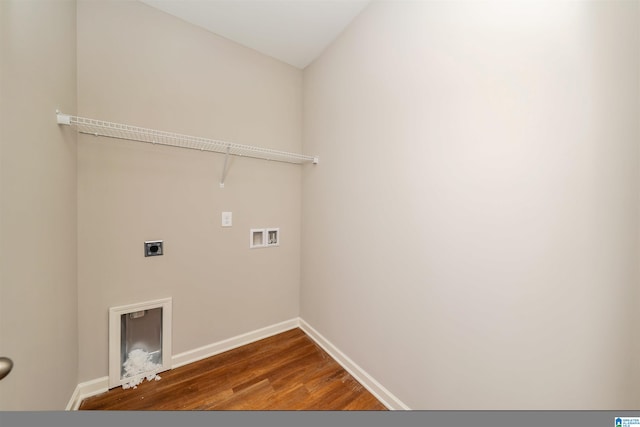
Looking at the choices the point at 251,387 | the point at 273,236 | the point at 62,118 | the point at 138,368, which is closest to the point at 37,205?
the point at 62,118

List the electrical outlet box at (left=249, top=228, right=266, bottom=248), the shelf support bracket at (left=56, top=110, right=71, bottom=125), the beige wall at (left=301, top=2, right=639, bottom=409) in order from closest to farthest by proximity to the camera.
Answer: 1. the beige wall at (left=301, top=2, right=639, bottom=409)
2. the shelf support bracket at (left=56, top=110, right=71, bottom=125)
3. the electrical outlet box at (left=249, top=228, right=266, bottom=248)

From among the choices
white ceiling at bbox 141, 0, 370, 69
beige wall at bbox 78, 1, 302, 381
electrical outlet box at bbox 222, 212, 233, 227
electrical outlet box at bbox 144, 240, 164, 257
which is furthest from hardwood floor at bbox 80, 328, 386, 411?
white ceiling at bbox 141, 0, 370, 69

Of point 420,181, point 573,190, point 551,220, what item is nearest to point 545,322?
point 551,220

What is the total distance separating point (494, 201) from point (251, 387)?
72.9 inches

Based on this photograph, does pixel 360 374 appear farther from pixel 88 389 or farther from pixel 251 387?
pixel 88 389

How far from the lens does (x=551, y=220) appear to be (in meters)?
0.81

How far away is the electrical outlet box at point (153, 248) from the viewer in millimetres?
1556

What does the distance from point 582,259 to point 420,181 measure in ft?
2.23

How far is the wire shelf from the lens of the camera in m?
1.24

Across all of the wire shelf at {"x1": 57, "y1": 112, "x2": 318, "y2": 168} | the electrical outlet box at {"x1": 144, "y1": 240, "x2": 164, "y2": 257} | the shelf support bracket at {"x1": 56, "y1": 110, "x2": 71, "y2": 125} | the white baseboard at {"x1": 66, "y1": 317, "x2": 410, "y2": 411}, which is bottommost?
the white baseboard at {"x1": 66, "y1": 317, "x2": 410, "y2": 411}

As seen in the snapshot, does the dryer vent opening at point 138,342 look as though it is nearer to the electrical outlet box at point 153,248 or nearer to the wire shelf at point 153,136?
the electrical outlet box at point 153,248

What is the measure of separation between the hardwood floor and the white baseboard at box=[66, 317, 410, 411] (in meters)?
0.04

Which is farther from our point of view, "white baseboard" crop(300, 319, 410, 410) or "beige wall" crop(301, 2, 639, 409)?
"white baseboard" crop(300, 319, 410, 410)

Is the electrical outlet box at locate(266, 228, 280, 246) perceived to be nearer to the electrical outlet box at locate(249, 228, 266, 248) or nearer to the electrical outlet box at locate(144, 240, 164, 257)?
the electrical outlet box at locate(249, 228, 266, 248)
